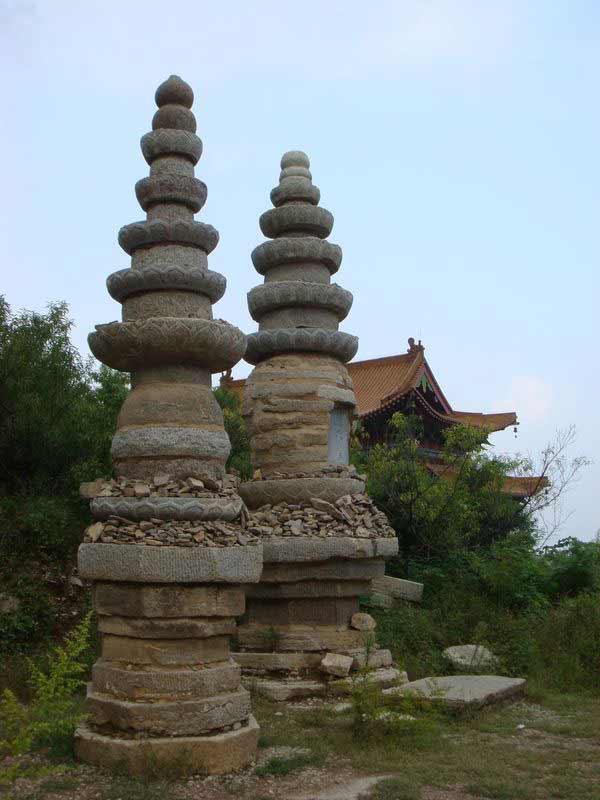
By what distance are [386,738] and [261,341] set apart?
178 inches

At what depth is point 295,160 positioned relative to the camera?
33.4 ft

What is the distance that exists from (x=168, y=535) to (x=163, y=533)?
0.13 feet

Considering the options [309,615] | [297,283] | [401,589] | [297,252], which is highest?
[297,252]

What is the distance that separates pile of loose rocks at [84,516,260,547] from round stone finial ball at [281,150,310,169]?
5519 mm

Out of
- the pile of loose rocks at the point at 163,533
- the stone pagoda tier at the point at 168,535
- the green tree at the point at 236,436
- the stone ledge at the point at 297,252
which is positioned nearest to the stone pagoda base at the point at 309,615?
the stone pagoda tier at the point at 168,535

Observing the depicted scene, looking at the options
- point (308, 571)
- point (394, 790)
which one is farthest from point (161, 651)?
point (308, 571)

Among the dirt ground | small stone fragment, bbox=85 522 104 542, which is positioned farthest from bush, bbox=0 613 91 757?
small stone fragment, bbox=85 522 104 542

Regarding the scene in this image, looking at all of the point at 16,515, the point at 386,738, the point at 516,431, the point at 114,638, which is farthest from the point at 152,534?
the point at 516,431

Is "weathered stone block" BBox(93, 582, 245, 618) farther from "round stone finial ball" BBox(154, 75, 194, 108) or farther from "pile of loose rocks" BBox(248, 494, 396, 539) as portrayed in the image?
"round stone finial ball" BBox(154, 75, 194, 108)

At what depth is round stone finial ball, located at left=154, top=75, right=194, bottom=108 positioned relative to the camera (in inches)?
291

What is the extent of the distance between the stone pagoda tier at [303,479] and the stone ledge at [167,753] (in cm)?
211

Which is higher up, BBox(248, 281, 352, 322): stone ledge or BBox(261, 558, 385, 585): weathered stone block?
BBox(248, 281, 352, 322): stone ledge

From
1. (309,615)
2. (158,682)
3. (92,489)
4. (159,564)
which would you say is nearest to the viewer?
(158,682)

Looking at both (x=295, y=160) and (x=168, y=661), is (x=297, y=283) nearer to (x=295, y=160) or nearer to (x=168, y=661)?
(x=295, y=160)
